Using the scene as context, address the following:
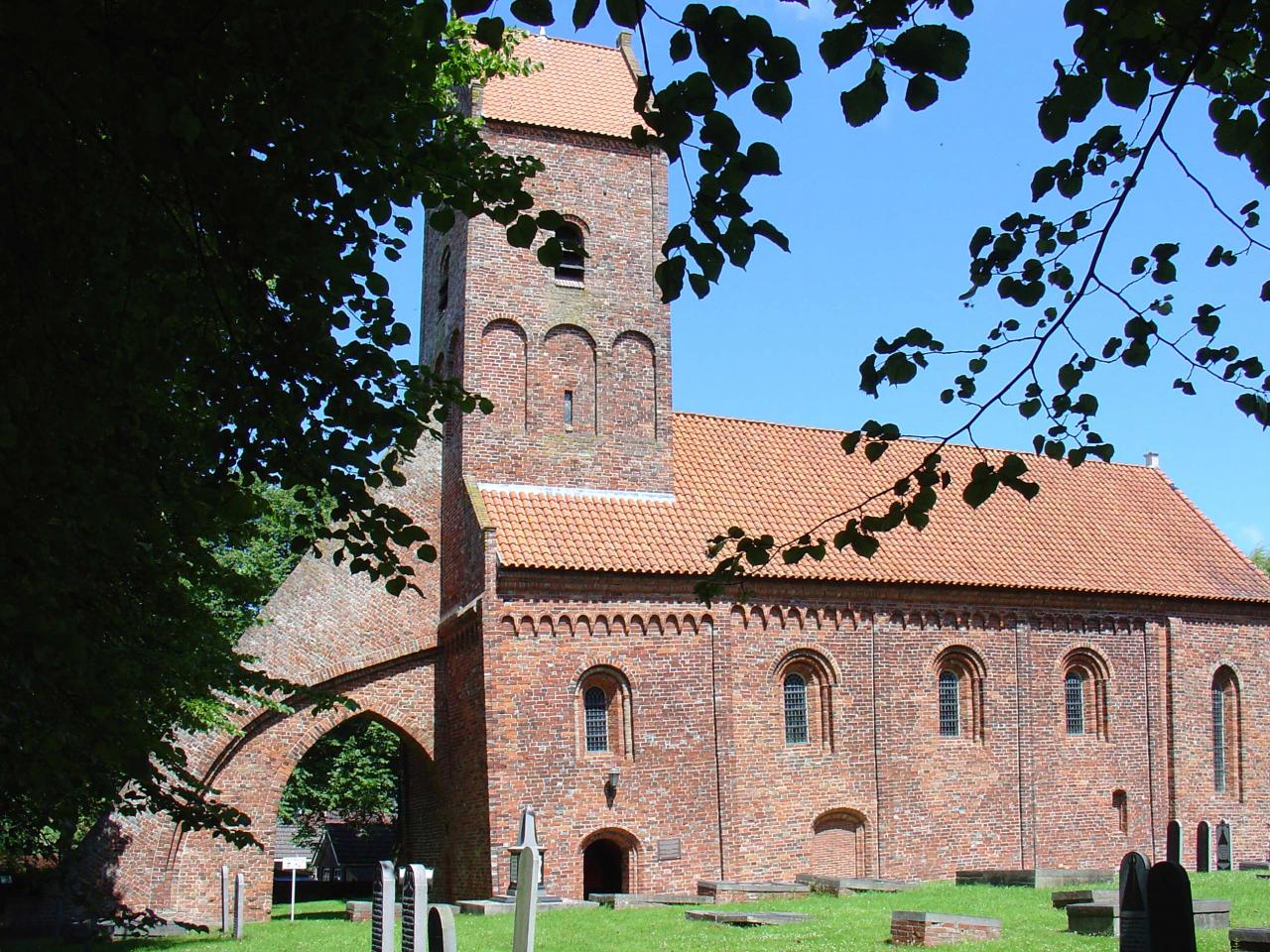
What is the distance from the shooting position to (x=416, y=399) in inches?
291

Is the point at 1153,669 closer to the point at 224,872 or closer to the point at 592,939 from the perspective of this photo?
the point at 592,939

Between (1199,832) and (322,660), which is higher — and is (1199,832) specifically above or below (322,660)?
below

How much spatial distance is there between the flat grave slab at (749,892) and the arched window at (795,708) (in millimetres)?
3053

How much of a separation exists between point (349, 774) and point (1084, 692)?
16.4 metres

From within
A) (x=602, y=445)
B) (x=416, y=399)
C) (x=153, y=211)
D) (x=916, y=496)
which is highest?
(x=602, y=445)

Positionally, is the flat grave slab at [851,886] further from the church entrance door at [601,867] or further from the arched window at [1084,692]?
the arched window at [1084,692]

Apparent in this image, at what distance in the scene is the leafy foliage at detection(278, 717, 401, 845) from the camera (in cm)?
3159

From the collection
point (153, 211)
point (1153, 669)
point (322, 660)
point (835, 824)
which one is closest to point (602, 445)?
point (322, 660)

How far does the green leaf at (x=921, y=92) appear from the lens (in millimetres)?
4262

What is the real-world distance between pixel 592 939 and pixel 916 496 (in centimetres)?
1143

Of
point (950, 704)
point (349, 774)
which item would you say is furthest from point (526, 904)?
point (349, 774)

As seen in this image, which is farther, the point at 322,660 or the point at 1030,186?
the point at 322,660

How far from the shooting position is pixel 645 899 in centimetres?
1978

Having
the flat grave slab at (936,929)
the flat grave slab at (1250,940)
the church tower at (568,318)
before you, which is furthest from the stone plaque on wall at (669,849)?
the flat grave slab at (1250,940)
